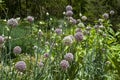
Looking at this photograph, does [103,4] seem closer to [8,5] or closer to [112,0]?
[112,0]

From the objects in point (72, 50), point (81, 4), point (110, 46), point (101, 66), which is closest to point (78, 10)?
point (81, 4)

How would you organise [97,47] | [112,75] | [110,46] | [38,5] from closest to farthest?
[112,75], [97,47], [110,46], [38,5]

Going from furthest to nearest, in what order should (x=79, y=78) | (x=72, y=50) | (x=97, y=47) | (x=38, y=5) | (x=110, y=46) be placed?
(x=38, y=5) < (x=110, y=46) < (x=97, y=47) < (x=79, y=78) < (x=72, y=50)

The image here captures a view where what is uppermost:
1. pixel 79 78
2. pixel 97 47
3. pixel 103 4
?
pixel 103 4

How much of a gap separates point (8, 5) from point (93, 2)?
7.26 ft

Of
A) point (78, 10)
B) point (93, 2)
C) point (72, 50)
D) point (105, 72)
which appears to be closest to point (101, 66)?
point (105, 72)

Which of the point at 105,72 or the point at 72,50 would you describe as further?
the point at 105,72

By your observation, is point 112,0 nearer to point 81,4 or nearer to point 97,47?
point 81,4

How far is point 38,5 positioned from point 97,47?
19.6 feet

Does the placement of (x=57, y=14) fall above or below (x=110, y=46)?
above

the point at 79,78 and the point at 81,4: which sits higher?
the point at 81,4

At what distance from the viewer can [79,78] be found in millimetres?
3594

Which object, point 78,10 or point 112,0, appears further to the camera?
point 78,10

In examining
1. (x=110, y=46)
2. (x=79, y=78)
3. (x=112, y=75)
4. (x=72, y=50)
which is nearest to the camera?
(x=72, y=50)
